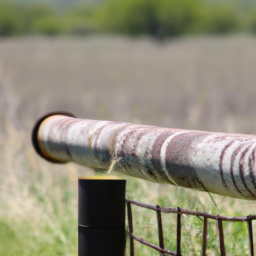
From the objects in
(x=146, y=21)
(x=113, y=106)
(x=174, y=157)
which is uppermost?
(x=146, y=21)

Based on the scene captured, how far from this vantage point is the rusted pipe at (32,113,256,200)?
1260 millimetres

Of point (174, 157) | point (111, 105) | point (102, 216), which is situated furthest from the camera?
point (111, 105)

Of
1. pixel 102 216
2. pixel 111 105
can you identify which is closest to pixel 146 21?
pixel 111 105

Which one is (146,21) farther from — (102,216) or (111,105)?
(102,216)

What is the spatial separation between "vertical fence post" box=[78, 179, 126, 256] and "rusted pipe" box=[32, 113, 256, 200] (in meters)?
0.09

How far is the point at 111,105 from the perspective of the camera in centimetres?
2095

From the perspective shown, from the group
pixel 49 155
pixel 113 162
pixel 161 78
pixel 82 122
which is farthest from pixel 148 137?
pixel 161 78

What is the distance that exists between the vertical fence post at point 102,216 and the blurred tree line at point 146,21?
51.6m

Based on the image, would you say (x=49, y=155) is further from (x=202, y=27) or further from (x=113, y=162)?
(x=202, y=27)

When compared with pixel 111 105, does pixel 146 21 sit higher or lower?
higher

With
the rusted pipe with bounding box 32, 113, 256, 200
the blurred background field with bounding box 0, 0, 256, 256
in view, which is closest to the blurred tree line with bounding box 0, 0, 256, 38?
the blurred background field with bounding box 0, 0, 256, 256

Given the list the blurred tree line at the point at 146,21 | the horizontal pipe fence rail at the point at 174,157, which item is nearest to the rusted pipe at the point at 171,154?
the horizontal pipe fence rail at the point at 174,157

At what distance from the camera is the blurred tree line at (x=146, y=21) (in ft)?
192

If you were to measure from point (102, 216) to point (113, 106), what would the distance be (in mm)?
19195
